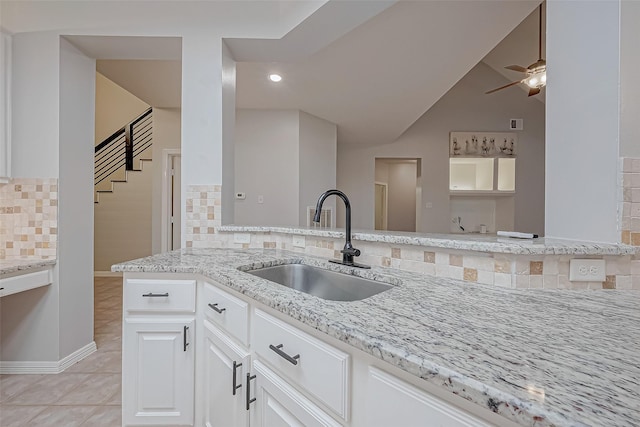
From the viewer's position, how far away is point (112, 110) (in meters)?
6.58

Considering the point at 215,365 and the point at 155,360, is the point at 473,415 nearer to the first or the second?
the point at 215,365

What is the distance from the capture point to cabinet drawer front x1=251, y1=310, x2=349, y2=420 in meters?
0.77

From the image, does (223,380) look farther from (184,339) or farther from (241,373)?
(184,339)

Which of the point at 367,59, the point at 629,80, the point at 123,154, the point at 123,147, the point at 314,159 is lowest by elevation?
the point at 629,80

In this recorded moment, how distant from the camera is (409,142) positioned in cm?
684

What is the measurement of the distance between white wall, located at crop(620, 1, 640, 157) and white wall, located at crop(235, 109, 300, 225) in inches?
160

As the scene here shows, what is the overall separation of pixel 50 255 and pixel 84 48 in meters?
1.58

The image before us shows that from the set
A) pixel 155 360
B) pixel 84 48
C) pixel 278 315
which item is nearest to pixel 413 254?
pixel 278 315

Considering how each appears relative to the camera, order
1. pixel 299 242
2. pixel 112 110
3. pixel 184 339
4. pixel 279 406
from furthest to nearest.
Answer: pixel 112 110, pixel 299 242, pixel 184 339, pixel 279 406

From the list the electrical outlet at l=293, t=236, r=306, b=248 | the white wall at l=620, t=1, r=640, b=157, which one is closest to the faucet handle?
the electrical outlet at l=293, t=236, r=306, b=248

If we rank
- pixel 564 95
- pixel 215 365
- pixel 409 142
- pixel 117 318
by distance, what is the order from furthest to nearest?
1. pixel 409 142
2. pixel 117 318
3. pixel 564 95
4. pixel 215 365

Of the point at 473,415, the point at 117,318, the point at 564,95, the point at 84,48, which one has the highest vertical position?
the point at 84,48

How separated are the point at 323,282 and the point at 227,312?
480 mm

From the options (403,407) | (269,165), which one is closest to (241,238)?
(403,407)
